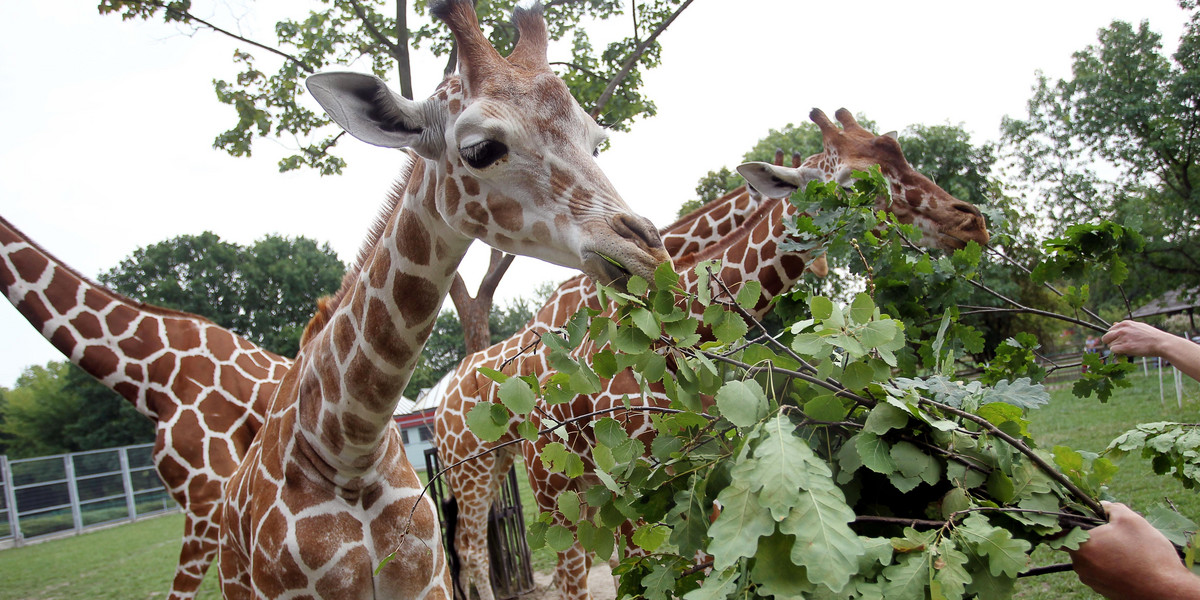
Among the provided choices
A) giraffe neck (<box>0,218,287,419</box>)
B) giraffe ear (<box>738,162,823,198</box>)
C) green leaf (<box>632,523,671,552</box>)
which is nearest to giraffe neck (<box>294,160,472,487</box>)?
green leaf (<box>632,523,671,552</box>)

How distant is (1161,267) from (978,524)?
22433 millimetres

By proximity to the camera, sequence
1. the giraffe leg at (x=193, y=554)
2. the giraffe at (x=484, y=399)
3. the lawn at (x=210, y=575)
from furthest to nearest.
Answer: the lawn at (x=210, y=575)
the giraffe at (x=484, y=399)
the giraffe leg at (x=193, y=554)

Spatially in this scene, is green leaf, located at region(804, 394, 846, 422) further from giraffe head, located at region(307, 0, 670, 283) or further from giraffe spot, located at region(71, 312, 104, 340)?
giraffe spot, located at region(71, 312, 104, 340)

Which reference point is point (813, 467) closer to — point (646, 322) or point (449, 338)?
point (646, 322)

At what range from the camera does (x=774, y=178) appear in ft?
14.1

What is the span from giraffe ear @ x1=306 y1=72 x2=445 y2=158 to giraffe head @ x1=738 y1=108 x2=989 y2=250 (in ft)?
7.89

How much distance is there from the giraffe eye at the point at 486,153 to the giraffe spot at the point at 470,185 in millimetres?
60

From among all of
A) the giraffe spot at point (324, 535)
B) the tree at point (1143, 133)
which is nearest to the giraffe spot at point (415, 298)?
the giraffe spot at point (324, 535)

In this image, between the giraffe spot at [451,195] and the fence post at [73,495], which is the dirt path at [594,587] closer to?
the giraffe spot at [451,195]

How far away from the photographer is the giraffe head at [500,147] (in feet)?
6.57

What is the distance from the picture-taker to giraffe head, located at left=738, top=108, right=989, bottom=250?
3.84m

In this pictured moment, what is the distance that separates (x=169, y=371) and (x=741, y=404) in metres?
4.55

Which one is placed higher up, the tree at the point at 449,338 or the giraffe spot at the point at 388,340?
the tree at the point at 449,338

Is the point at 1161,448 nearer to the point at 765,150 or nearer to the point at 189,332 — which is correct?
the point at 189,332
